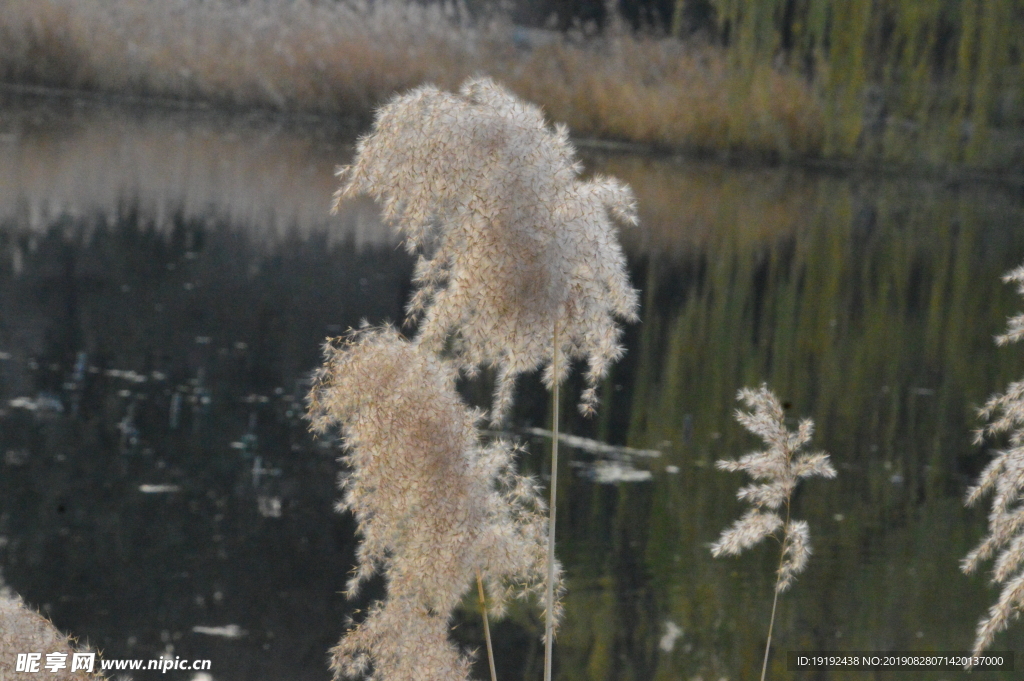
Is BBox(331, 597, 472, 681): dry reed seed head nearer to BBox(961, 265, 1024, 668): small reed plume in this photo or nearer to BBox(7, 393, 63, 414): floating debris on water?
BBox(961, 265, 1024, 668): small reed plume

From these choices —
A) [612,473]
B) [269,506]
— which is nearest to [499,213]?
[269,506]

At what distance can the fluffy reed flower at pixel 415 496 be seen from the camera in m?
1.33

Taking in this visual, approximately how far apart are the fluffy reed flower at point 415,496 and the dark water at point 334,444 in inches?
44.2

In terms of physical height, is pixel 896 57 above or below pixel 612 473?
above

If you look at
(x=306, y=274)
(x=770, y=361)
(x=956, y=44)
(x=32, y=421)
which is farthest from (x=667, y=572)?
(x=956, y=44)

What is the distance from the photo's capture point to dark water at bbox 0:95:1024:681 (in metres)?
2.75

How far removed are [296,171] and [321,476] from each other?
6.34 m

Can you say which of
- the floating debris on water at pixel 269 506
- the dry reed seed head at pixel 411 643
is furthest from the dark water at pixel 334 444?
the dry reed seed head at pixel 411 643

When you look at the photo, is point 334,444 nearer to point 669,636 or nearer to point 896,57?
point 669,636

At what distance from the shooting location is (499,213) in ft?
4.16

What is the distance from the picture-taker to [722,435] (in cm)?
435

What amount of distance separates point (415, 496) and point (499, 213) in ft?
1.04

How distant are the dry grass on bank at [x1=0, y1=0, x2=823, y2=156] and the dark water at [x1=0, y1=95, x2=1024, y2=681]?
4.30 meters

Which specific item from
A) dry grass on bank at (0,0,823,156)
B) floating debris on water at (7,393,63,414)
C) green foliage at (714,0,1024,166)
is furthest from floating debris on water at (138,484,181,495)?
green foliage at (714,0,1024,166)
